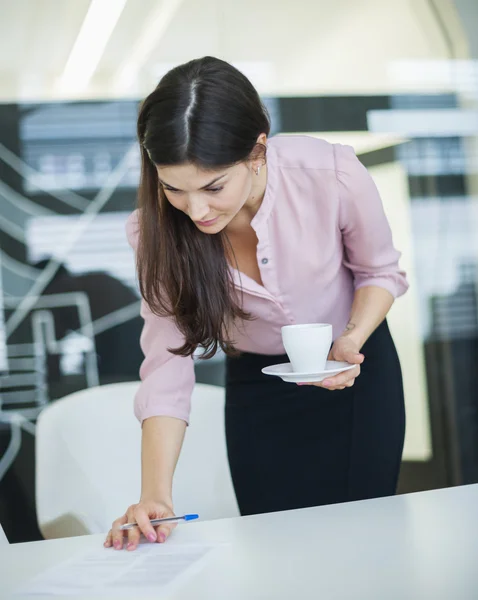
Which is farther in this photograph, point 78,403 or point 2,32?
point 2,32

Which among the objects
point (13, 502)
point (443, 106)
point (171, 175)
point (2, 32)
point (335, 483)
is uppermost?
point (2, 32)

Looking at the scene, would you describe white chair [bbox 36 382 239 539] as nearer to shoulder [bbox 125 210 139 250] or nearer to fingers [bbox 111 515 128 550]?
shoulder [bbox 125 210 139 250]

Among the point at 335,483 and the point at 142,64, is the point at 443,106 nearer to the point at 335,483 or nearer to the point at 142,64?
the point at 142,64

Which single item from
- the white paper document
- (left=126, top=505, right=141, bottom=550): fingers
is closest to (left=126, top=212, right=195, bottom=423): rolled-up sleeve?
(left=126, top=505, right=141, bottom=550): fingers

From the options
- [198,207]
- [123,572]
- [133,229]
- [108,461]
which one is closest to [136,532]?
[123,572]

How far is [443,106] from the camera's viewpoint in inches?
128

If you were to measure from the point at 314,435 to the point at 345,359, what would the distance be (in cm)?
43

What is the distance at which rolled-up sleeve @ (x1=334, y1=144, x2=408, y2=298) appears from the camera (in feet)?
4.92

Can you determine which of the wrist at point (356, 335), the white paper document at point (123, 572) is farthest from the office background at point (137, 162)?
the white paper document at point (123, 572)

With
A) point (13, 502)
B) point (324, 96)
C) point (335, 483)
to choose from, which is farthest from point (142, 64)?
point (335, 483)

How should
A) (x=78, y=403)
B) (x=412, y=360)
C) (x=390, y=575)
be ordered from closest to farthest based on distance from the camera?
(x=390, y=575) < (x=78, y=403) < (x=412, y=360)

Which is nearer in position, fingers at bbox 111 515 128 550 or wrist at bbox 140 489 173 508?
fingers at bbox 111 515 128 550

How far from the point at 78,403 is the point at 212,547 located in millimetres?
1140

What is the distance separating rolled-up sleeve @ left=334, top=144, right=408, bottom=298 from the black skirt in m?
0.18
